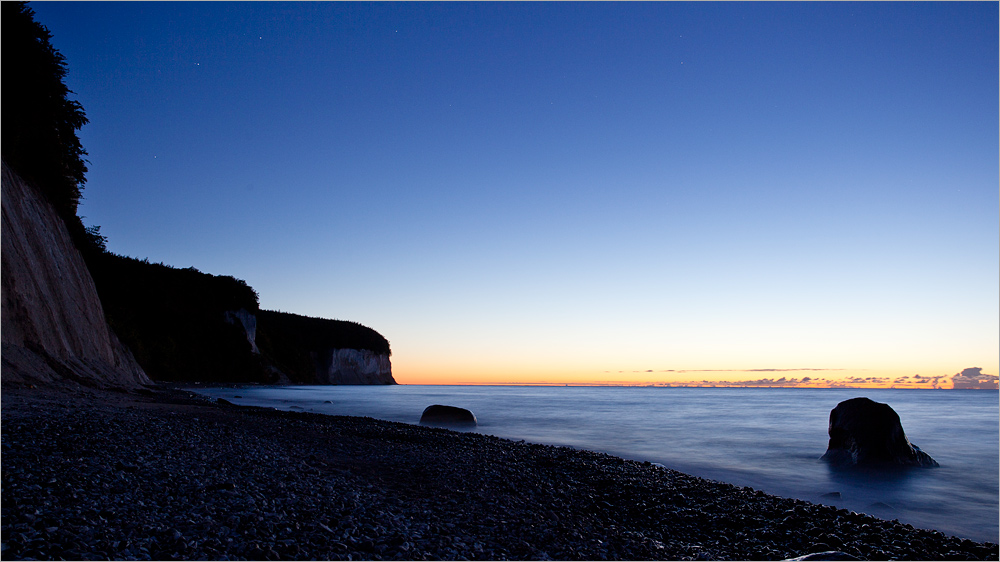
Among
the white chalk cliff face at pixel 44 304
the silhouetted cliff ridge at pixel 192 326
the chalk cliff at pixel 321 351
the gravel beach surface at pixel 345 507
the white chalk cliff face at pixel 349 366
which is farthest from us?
the white chalk cliff face at pixel 349 366

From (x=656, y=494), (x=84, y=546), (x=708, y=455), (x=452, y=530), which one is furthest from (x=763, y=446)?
(x=84, y=546)

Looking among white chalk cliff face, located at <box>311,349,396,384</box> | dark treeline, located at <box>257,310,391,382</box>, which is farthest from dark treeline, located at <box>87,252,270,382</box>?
white chalk cliff face, located at <box>311,349,396,384</box>

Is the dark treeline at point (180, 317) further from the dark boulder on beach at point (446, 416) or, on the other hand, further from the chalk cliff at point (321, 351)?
the dark boulder on beach at point (446, 416)

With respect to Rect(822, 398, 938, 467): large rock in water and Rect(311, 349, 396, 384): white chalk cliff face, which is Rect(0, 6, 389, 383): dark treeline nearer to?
Rect(311, 349, 396, 384): white chalk cliff face

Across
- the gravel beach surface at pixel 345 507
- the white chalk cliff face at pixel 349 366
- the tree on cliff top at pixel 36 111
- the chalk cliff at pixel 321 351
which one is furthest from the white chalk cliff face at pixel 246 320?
the gravel beach surface at pixel 345 507

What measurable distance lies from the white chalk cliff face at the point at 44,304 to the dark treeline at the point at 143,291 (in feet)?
5.82

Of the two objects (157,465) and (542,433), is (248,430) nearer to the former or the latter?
(157,465)

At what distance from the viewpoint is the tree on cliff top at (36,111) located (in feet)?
50.2

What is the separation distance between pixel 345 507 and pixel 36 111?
63.7ft

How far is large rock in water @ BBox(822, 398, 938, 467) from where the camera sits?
1153 centimetres

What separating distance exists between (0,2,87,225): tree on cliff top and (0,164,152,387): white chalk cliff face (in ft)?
4.56

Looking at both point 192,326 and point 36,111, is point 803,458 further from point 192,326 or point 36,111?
point 192,326

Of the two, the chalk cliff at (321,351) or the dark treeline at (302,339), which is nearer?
the dark treeline at (302,339)

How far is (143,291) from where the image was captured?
1820 inches
